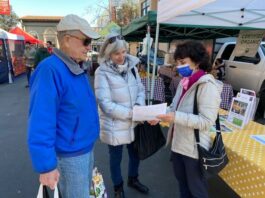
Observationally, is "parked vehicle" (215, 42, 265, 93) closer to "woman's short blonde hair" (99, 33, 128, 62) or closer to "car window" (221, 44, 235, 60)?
"car window" (221, 44, 235, 60)

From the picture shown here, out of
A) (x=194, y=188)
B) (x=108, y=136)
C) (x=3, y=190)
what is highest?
(x=108, y=136)

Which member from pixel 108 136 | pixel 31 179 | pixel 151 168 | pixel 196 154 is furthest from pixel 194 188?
pixel 31 179

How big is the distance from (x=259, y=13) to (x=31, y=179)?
14.5 ft

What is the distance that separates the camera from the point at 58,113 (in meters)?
1.52

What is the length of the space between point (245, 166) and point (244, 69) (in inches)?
220

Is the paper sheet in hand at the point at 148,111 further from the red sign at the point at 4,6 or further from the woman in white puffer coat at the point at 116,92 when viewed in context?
the red sign at the point at 4,6

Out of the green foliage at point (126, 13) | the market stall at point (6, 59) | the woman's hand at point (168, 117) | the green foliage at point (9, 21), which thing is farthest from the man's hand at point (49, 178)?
the green foliage at point (9, 21)

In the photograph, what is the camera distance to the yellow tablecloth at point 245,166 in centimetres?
193

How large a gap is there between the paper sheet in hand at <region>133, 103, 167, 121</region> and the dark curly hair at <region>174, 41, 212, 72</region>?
1.41 ft

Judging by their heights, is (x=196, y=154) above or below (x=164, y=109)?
below

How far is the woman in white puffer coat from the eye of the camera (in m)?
2.40

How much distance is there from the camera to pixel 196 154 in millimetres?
1984

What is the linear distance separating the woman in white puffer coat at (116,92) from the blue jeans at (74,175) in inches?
28.3

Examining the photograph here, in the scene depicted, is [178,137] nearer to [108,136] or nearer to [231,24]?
[108,136]
